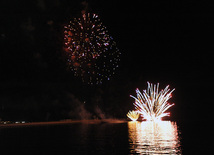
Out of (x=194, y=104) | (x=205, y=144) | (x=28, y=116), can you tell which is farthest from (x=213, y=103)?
(x=205, y=144)

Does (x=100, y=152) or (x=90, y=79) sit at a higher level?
(x=90, y=79)

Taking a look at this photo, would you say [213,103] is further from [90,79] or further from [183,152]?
[183,152]

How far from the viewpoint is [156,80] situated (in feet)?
299

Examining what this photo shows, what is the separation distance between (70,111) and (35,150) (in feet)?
147

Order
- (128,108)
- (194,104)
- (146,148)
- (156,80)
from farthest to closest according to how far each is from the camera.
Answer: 1. (194,104)
2. (156,80)
3. (128,108)
4. (146,148)

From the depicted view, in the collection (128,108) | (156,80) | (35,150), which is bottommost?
(35,150)

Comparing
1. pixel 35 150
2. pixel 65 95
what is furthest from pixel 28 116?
pixel 35 150

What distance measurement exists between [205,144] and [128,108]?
166ft

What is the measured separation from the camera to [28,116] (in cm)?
7012

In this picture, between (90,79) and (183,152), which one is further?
(90,79)

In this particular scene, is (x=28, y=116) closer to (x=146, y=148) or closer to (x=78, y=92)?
(x=78, y=92)

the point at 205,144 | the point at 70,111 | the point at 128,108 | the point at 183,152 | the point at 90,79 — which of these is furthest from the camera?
the point at 128,108

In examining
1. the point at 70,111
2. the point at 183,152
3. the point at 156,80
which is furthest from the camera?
the point at 156,80

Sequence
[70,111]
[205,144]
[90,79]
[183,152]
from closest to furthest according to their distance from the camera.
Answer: [183,152], [205,144], [90,79], [70,111]
